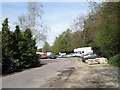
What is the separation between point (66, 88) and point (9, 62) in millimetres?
11450

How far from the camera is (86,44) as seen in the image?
66.7m

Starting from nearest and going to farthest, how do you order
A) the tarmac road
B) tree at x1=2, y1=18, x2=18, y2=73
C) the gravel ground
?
the gravel ground → the tarmac road → tree at x1=2, y1=18, x2=18, y2=73

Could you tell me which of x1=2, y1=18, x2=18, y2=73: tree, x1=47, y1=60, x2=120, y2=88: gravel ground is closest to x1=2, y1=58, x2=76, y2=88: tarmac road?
x1=47, y1=60, x2=120, y2=88: gravel ground

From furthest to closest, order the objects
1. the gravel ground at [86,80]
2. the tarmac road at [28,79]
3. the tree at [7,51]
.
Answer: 1. the tree at [7,51]
2. the tarmac road at [28,79]
3. the gravel ground at [86,80]

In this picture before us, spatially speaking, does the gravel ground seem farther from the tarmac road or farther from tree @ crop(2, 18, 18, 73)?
tree @ crop(2, 18, 18, 73)

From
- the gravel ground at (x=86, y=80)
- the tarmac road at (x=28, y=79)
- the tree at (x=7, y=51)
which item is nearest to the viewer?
the gravel ground at (x=86, y=80)

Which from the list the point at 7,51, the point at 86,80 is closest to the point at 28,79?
the point at 86,80

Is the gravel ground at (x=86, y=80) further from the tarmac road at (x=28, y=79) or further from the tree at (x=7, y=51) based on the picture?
the tree at (x=7, y=51)

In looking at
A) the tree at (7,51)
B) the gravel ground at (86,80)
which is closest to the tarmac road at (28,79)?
the gravel ground at (86,80)

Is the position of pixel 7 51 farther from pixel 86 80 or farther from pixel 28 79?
pixel 86 80

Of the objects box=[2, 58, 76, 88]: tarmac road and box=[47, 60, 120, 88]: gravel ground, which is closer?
box=[47, 60, 120, 88]: gravel ground

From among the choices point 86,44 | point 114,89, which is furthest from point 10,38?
point 86,44

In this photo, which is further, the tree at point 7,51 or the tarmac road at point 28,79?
the tree at point 7,51

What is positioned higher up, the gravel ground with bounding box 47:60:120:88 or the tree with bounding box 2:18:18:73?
the tree with bounding box 2:18:18:73
